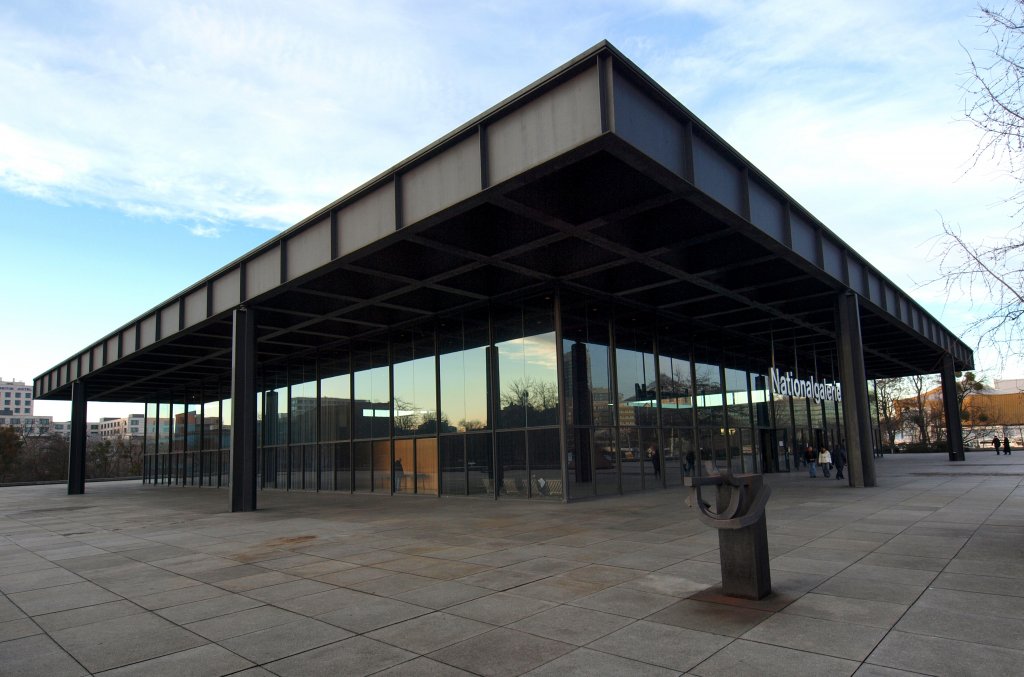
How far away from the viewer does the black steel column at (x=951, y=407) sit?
38.2 metres

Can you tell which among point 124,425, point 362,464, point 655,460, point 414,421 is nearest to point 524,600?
point 655,460

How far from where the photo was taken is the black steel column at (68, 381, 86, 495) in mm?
33031

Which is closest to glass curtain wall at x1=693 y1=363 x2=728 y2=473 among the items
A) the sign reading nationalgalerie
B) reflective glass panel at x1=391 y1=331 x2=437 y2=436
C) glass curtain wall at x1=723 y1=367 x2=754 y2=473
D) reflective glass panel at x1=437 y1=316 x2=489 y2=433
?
glass curtain wall at x1=723 y1=367 x2=754 y2=473

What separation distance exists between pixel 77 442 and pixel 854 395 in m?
36.3

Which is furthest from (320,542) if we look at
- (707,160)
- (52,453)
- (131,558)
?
(52,453)

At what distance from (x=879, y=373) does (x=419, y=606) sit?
50.3 m

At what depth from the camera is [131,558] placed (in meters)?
11.2

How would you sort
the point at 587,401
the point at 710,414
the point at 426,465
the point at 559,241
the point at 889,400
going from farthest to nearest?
the point at 889,400, the point at 710,414, the point at 426,465, the point at 587,401, the point at 559,241

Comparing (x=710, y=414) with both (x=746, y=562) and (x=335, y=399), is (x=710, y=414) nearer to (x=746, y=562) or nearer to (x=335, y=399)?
(x=335, y=399)

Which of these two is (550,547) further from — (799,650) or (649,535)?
(799,650)

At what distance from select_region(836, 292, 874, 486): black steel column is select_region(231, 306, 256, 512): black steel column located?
18.8 meters

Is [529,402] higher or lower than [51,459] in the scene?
higher

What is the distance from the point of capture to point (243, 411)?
19.5 meters

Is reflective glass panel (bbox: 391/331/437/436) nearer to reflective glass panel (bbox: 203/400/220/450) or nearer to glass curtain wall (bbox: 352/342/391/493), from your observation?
glass curtain wall (bbox: 352/342/391/493)
